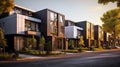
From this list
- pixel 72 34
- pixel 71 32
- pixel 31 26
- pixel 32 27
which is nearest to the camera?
pixel 31 26

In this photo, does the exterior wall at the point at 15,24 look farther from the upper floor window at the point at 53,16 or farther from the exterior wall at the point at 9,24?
the upper floor window at the point at 53,16

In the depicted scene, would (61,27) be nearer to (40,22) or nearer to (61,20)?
(61,20)

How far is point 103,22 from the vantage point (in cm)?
5512

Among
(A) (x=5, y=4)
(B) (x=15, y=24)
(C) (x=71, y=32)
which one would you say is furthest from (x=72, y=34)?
(A) (x=5, y=4)

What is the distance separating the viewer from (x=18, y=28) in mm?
36906

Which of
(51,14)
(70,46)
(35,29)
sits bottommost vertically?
(70,46)

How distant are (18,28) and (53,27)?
34.8 feet

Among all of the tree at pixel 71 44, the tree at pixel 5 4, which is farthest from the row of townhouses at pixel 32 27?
the tree at pixel 5 4

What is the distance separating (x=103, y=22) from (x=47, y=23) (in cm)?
2043

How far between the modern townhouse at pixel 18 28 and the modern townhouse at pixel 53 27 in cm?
172

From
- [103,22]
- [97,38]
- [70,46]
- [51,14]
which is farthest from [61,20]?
[97,38]

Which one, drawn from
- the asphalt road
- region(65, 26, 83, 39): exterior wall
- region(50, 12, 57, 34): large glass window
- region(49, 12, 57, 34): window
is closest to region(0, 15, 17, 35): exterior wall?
region(49, 12, 57, 34): window

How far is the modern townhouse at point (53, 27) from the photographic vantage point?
4238 cm

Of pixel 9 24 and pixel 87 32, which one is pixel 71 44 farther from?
pixel 9 24
